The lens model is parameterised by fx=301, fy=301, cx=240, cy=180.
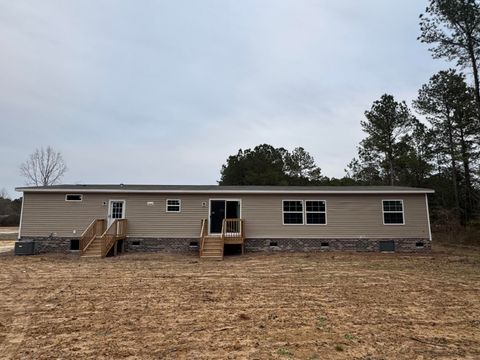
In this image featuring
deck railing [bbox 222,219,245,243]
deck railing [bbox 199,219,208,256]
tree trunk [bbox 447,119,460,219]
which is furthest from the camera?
tree trunk [bbox 447,119,460,219]

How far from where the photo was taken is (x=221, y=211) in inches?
559

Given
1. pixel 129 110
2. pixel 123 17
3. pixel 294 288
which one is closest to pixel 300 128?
pixel 129 110

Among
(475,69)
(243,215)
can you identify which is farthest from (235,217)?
(475,69)

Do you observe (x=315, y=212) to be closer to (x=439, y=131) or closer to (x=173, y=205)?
(x=173, y=205)

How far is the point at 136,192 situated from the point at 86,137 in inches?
674

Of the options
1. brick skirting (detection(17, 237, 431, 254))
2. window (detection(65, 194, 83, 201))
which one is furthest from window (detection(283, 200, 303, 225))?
window (detection(65, 194, 83, 201))

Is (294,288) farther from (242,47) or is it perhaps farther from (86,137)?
(86,137)

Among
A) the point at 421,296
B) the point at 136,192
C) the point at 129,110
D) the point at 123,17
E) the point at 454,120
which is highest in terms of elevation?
the point at 123,17

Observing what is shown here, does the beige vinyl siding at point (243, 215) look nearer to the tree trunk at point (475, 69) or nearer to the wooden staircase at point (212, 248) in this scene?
the wooden staircase at point (212, 248)

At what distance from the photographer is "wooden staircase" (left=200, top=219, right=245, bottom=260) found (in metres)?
12.2

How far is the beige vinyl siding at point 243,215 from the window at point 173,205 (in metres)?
0.17

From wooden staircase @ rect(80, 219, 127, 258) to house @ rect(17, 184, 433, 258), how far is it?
0.12 meters

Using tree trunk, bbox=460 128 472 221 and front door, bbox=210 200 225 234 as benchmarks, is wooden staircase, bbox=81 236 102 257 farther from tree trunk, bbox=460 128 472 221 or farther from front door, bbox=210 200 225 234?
tree trunk, bbox=460 128 472 221

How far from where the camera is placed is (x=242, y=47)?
1886 cm
